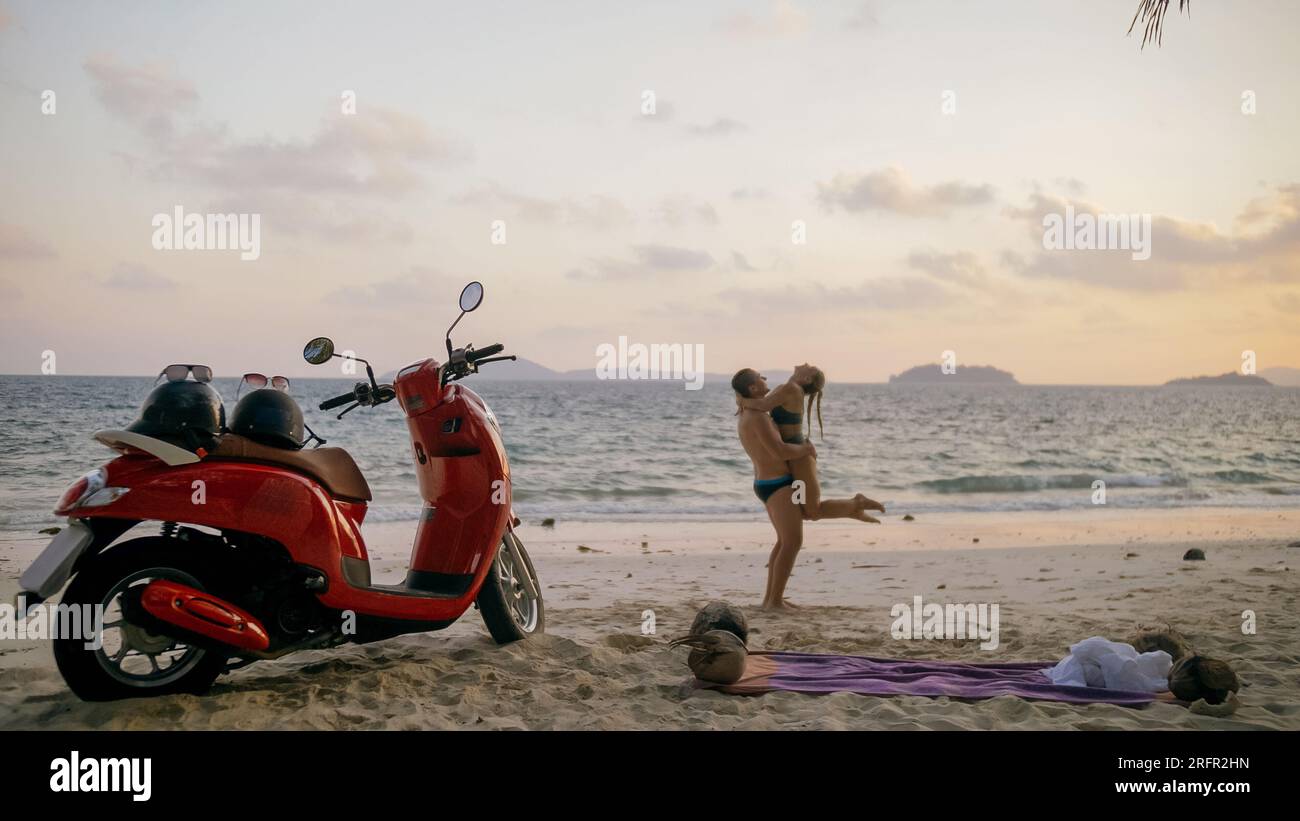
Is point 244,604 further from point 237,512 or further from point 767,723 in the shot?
point 767,723

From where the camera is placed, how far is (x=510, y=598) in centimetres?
491

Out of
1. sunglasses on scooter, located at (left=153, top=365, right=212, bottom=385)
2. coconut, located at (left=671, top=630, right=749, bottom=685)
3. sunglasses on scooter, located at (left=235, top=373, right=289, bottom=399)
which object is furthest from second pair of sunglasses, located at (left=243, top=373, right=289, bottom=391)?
coconut, located at (left=671, top=630, right=749, bottom=685)

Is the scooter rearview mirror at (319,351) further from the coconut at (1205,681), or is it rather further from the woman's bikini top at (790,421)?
the coconut at (1205,681)

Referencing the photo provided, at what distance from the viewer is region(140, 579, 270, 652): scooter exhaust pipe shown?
3418mm

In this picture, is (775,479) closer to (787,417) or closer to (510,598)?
(787,417)

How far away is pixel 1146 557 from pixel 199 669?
8244 millimetres

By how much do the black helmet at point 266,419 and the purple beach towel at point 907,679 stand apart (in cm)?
206

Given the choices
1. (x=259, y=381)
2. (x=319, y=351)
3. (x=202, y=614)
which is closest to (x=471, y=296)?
(x=319, y=351)

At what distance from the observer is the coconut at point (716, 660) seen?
4211 mm

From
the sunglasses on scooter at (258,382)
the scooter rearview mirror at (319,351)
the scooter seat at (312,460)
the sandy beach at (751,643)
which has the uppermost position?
the scooter rearview mirror at (319,351)

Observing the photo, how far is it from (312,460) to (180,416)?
20.8 inches

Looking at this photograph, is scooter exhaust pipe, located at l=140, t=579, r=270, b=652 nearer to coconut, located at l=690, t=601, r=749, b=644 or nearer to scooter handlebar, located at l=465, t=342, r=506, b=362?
scooter handlebar, located at l=465, t=342, r=506, b=362

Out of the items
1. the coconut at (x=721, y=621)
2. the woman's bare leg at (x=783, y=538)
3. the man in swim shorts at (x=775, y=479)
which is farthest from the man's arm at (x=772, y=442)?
the coconut at (x=721, y=621)
